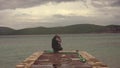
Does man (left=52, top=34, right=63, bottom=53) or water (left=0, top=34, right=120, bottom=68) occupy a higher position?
man (left=52, top=34, right=63, bottom=53)

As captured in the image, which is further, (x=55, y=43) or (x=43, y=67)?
(x=55, y=43)

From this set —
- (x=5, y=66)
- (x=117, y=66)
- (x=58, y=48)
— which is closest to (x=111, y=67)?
(x=117, y=66)

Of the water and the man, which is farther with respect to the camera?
the water

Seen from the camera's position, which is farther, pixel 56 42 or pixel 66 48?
pixel 66 48

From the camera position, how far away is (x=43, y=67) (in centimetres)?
1842

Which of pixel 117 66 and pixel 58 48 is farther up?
pixel 58 48

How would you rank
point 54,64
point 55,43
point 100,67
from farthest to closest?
point 55,43 < point 54,64 < point 100,67

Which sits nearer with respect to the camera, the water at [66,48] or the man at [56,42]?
the man at [56,42]

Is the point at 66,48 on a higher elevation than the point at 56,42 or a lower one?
lower

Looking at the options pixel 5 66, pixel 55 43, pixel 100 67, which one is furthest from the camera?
pixel 5 66

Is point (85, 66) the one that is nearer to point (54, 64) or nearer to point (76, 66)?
point (76, 66)

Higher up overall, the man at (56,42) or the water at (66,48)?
the man at (56,42)

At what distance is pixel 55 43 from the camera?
26.4m

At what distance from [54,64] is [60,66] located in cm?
105
